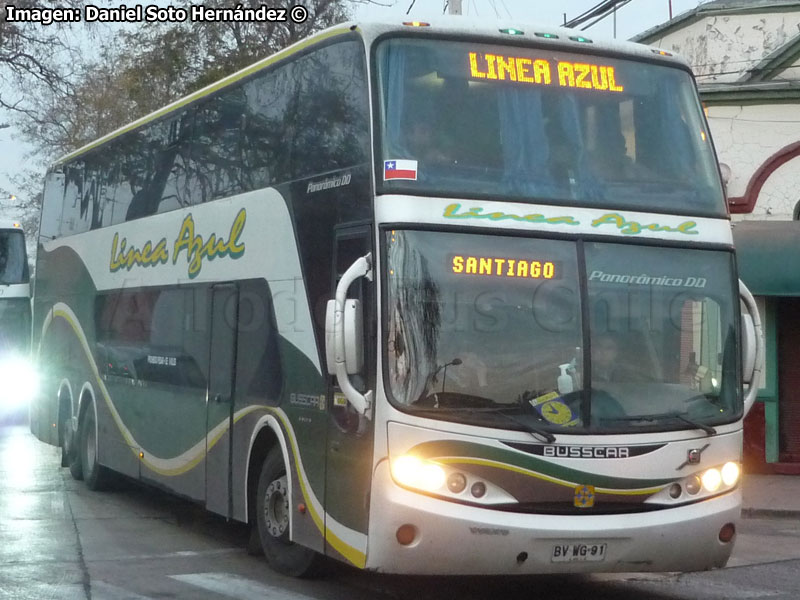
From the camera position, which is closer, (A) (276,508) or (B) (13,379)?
(A) (276,508)

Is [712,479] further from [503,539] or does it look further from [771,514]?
[771,514]

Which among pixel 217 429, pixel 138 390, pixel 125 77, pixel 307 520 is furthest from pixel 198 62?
pixel 307 520

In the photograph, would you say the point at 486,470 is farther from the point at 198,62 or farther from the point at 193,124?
the point at 198,62

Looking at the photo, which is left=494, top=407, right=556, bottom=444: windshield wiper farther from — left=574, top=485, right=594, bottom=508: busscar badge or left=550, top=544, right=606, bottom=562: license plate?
left=550, top=544, right=606, bottom=562: license plate

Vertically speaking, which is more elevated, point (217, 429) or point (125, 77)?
point (125, 77)

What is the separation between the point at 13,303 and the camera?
27031mm

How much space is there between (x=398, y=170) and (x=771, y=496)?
31.1 feet

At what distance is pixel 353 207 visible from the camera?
8.82 m

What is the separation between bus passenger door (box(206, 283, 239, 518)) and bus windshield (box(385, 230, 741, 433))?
319 cm

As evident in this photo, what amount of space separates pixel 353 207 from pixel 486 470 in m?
1.99

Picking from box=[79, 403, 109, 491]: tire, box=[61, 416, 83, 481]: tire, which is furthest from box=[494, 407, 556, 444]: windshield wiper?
box=[61, 416, 83, 481]: tire

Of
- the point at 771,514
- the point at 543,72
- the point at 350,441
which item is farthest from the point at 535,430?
the point at 771,514

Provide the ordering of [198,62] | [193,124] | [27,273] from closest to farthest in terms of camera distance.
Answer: [193,124] < [27,273] < [198,62]

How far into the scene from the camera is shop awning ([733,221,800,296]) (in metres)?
17.2
